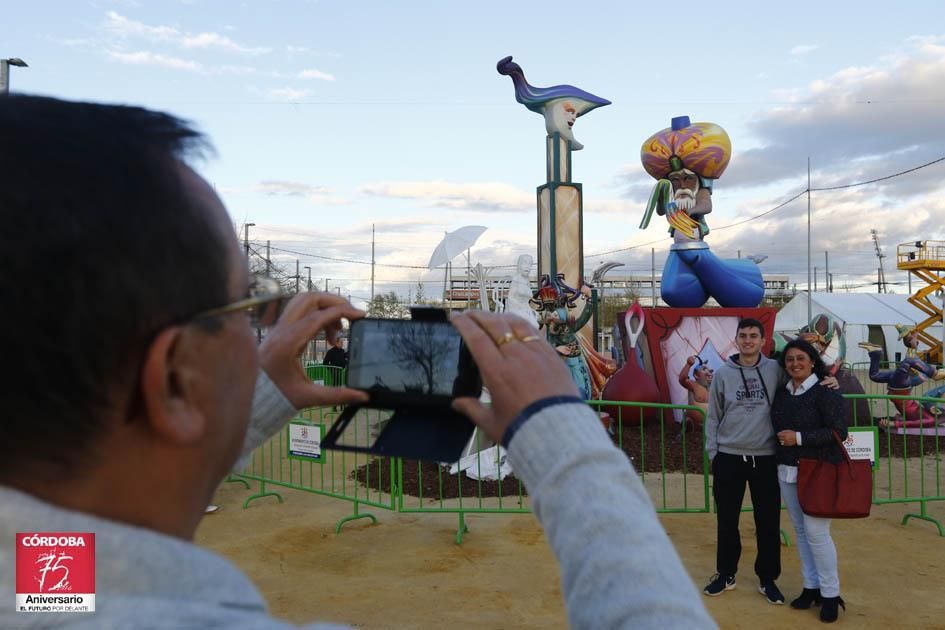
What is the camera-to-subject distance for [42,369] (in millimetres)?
566

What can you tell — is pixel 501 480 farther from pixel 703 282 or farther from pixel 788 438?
pixel 703 282

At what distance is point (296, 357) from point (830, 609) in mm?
4283

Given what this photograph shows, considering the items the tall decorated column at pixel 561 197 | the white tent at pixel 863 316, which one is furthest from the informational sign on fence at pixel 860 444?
the white tent at pixel 863 316

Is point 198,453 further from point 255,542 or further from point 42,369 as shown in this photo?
point 255,542

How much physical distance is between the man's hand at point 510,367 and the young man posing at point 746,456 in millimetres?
4068

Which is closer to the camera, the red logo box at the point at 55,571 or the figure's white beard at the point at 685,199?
the red logo box at the point at 55,571

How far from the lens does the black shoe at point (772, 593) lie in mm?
4461

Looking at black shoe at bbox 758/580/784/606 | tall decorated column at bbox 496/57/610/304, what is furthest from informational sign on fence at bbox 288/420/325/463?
tall decorated column at bbox 496/57/610/304

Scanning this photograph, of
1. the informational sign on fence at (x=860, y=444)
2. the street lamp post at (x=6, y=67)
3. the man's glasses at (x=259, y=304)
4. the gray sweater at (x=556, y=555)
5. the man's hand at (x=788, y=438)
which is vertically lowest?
the informational sign on fence at (x=860, y=444)

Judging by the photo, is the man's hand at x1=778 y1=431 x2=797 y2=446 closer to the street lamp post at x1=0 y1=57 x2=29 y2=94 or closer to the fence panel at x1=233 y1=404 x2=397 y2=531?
the fence panel at x1=233 y1=404 x2=397 y2=531

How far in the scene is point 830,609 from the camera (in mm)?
4207

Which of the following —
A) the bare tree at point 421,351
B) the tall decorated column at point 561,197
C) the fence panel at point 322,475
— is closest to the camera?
the bare tree at point 421,351

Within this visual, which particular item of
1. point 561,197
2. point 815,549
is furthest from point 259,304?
point 561,197

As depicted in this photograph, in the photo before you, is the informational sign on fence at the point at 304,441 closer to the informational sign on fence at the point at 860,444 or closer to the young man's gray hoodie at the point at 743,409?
the young man's gray hoodie at the point at 743,409
